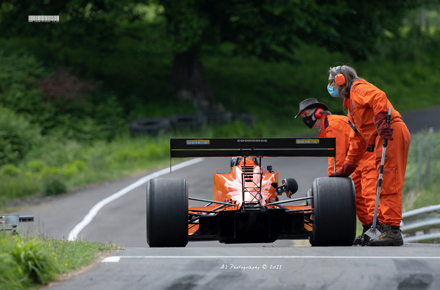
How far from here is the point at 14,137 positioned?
1789cm

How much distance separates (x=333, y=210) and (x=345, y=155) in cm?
168

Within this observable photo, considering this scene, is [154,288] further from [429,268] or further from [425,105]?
[425,105]

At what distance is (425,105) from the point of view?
27609mm

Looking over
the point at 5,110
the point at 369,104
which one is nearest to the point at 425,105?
the point at 5,110

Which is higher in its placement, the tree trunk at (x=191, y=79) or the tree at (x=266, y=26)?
the tree at (x=266, y=26)

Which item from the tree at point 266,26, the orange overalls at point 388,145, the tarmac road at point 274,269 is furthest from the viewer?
the tree at point 266,26

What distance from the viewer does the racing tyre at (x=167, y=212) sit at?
6621mm

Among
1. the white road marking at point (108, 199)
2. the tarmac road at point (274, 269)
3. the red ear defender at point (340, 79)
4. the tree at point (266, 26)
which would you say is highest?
the tree at point (266, 26)

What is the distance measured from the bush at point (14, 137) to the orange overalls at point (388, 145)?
12.2 meters

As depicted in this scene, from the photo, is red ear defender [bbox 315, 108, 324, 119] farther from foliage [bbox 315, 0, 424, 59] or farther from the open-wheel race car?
foliage [bbox 315, 0, 424, 59]

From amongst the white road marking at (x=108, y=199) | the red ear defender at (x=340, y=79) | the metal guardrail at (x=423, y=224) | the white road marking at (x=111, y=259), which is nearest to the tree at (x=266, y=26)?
the white road marking at (x=108, y=199)

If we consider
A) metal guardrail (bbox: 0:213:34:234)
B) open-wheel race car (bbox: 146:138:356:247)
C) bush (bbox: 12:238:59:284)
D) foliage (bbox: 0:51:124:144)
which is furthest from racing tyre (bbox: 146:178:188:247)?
foliage (bbox: 0:51:124:144)

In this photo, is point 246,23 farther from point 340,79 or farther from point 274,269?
point 274,269

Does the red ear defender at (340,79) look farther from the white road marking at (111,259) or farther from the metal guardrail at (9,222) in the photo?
the metal guardrail at (9,222)
